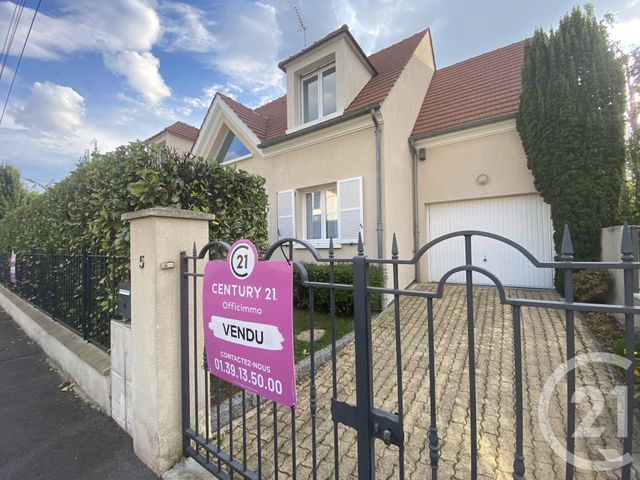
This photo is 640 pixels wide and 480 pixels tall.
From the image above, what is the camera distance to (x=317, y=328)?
5305 millimetres

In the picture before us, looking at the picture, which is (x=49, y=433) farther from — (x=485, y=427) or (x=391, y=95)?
(x=391, y=95)

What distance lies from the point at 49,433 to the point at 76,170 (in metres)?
3.30

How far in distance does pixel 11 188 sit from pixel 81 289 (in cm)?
2337

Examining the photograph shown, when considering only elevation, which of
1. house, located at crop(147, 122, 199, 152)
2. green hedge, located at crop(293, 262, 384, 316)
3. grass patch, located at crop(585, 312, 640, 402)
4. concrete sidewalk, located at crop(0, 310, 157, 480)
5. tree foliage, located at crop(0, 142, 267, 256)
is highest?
house, located at crop(147, 122, 199, 152)

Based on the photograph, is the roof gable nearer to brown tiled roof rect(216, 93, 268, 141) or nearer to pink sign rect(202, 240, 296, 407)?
brown tiled roof rect(216, 93, 268, 141)

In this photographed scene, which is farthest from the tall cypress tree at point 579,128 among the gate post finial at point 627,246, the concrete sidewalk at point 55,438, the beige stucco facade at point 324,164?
the concrete sidewalk at point 55,438

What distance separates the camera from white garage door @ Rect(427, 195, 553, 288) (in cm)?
697

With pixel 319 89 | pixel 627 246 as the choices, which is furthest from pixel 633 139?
pixel 627 246

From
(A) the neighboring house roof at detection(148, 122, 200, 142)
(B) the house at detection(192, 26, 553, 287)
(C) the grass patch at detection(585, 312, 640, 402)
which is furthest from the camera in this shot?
(A) the neighboring house roof at detection(148, 122, 200, 142)

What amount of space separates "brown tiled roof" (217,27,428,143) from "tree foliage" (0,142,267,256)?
425cm

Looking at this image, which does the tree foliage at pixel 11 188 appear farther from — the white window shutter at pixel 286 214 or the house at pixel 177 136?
the white window shutter at pixel 286 214

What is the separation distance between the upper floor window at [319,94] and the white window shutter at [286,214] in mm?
2291

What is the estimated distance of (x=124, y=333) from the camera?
8.72ft

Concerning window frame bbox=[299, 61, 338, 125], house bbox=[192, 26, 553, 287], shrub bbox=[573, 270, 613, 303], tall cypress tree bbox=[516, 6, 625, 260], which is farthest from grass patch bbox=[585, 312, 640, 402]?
window frame bbox=[299, 61, 338, 125]
